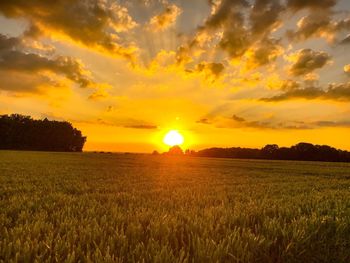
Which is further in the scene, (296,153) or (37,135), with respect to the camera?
(37,135)

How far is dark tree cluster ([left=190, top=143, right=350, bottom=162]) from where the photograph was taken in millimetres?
99762

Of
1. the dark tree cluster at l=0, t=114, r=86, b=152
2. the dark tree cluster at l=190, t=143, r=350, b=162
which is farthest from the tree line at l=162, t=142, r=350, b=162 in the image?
the dark tree cluster at l=0, t=114, r=86, b=152

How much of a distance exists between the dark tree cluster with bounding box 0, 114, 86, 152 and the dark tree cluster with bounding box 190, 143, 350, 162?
63.3 m

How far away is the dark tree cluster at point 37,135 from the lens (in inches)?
4825

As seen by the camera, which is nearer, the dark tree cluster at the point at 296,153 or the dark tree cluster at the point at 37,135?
the dark tree cluster at the point at 296,153

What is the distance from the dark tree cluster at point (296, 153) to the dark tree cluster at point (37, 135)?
6327 cm

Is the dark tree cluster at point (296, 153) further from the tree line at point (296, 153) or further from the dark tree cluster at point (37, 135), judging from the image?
the dark tree cluster at point (37, 135)

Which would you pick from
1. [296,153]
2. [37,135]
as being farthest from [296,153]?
[37,135]

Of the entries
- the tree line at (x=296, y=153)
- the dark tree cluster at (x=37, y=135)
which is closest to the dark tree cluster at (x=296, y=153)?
the tree line at (x=296, y=153)

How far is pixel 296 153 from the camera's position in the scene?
10531 cm

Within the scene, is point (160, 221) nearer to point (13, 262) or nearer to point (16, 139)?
point (13, 262)

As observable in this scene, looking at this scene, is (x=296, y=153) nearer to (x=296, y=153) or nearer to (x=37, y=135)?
(x=296, y=153)

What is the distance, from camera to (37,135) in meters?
128

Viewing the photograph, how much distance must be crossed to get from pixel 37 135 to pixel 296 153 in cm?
9706
